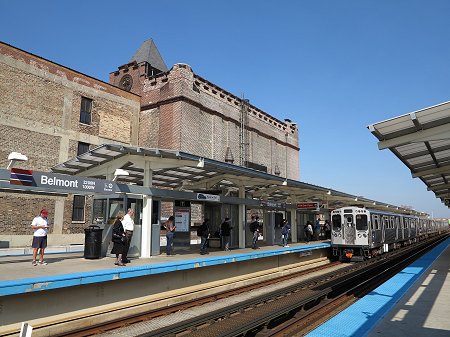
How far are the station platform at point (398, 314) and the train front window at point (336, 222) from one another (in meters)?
9.22

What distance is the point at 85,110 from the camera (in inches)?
990

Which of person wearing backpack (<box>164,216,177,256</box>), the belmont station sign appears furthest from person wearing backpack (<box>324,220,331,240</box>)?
the belmont station sign

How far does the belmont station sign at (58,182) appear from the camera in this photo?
7684mm

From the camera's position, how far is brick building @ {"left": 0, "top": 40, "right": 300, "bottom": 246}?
68.8 feet

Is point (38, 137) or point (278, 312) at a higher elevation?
point (38, 137)

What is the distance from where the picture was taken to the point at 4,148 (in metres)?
20.4

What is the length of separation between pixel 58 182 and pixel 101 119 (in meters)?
18.7

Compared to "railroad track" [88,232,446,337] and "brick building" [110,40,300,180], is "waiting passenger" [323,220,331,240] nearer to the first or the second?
"brick building" [110,40,300,180]

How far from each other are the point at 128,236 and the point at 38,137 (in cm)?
1536

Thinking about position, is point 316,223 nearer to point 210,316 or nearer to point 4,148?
point 210,316

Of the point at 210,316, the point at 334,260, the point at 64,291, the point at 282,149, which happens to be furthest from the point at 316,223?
the point at 64,291

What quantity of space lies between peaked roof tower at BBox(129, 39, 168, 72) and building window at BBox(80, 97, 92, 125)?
30.8 ft

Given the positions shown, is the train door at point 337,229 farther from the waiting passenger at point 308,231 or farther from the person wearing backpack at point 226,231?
the person wearing backpack at point 226,231

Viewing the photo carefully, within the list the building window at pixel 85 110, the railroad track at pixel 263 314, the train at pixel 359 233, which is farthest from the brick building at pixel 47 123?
the train at pixel 359 233
